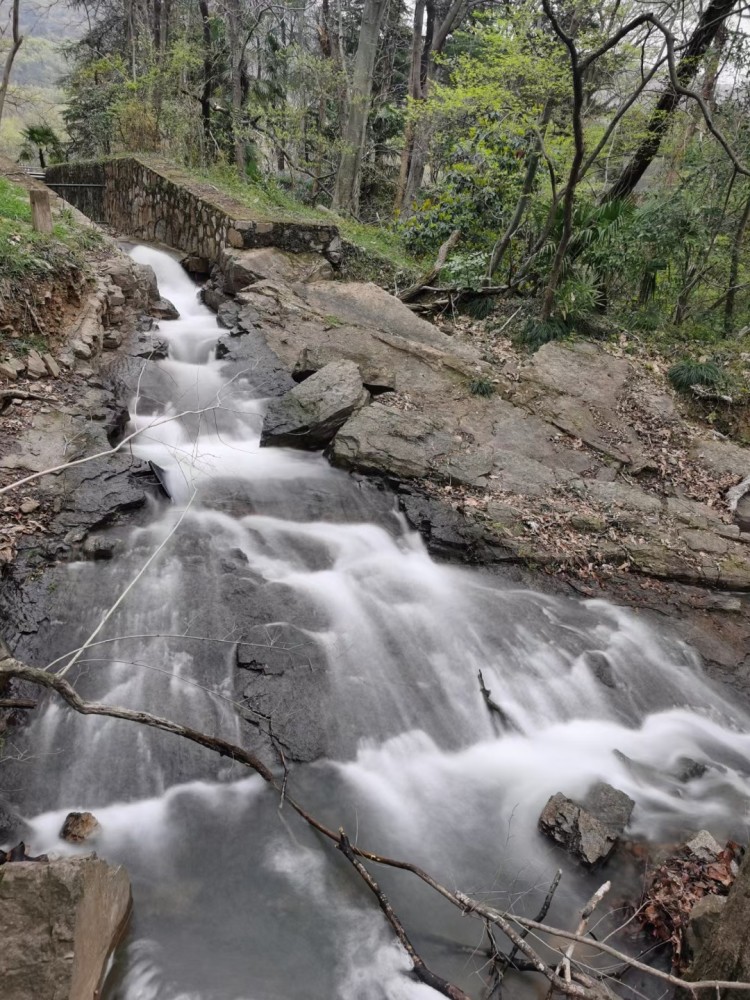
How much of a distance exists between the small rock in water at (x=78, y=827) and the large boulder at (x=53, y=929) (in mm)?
762

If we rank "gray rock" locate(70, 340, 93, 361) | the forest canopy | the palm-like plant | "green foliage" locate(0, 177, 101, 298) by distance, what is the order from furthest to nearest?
1. the palm-like plant
2. the forest canopy
3. "gray rock" locate(70, 340, 93, 361)
4. "green foliage" locate(0, 177, 101, 298)

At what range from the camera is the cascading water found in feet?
11.0

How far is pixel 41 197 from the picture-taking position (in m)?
7.71

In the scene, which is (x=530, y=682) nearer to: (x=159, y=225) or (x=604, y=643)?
(x=604, y=643)

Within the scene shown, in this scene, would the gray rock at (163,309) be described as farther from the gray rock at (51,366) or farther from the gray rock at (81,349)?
the gray rock at (51,366)

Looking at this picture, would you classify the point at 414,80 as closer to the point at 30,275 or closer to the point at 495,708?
the point at 30,275

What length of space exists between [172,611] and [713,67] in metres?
11.7

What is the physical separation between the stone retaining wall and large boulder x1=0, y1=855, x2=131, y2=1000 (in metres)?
9.88

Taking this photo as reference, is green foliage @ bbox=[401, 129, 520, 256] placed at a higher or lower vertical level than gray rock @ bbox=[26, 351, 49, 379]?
higher

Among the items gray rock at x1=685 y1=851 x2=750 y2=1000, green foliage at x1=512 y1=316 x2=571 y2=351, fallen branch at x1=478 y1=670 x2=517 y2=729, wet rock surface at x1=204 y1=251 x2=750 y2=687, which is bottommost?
fallen branch at x1=478 y1=670 x2=517 y2=729

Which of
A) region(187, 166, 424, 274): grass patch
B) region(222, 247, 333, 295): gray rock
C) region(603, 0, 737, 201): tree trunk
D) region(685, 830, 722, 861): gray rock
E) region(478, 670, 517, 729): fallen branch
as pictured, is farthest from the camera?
region(187, 166, 424, 274): grass patch

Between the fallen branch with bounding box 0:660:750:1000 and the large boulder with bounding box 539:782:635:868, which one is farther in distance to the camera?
the large boulder with bounding box 539:782:635:868

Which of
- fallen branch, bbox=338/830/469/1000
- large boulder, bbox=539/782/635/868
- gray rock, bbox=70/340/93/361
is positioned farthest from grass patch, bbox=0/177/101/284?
large boulder, bbox=539/782/635/868

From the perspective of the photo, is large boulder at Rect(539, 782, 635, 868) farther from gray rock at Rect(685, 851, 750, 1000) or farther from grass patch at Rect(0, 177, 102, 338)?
grass patch at Rect(0, 177, 102, 338)
